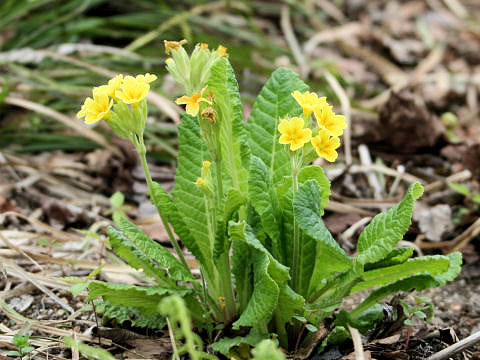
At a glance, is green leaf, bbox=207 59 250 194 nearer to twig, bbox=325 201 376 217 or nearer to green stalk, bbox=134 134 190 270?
green stalk, bbox=134 134 190 270

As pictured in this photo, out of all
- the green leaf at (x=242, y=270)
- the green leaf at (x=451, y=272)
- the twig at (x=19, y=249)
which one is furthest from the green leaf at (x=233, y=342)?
the twig at (x=19, y=249)

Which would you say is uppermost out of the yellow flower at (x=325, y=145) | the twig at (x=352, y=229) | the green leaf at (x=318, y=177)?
the yellow flower at (x=325, y=145)

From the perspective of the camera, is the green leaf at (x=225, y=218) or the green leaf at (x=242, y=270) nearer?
the green leaf at (x=225, y=218)

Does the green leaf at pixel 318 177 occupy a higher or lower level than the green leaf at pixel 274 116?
lower

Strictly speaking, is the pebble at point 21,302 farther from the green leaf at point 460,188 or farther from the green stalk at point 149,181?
the green leaf at point 460,188

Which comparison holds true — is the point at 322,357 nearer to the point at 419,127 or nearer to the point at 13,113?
the point at 419,127

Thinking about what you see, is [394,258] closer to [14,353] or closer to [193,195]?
[193,195]

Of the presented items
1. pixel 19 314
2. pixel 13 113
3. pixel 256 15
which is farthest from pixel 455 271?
pixel 256 15
